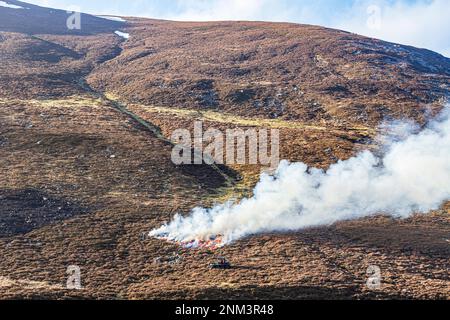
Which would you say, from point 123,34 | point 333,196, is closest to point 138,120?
point 333,196

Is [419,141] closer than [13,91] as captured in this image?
Yes

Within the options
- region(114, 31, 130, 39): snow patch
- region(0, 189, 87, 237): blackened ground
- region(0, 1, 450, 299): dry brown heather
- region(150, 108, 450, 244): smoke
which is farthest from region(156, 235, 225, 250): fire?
region(114, 31, 130, 39): snow patch

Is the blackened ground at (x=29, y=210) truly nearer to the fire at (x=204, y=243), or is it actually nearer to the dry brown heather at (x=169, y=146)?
the dry brown heather at (x=169, y=146)

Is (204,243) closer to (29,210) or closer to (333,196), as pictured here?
(333,196)

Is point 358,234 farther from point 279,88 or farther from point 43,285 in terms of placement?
point 279,88

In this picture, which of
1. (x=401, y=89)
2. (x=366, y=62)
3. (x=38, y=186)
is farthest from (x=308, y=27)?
(x=38, y=186)

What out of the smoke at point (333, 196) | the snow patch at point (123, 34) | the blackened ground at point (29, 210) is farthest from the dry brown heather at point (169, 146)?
the snow patch at point (123, 34)

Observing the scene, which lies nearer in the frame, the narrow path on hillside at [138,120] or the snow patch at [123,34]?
the narrow path on hillside at [138,120]
